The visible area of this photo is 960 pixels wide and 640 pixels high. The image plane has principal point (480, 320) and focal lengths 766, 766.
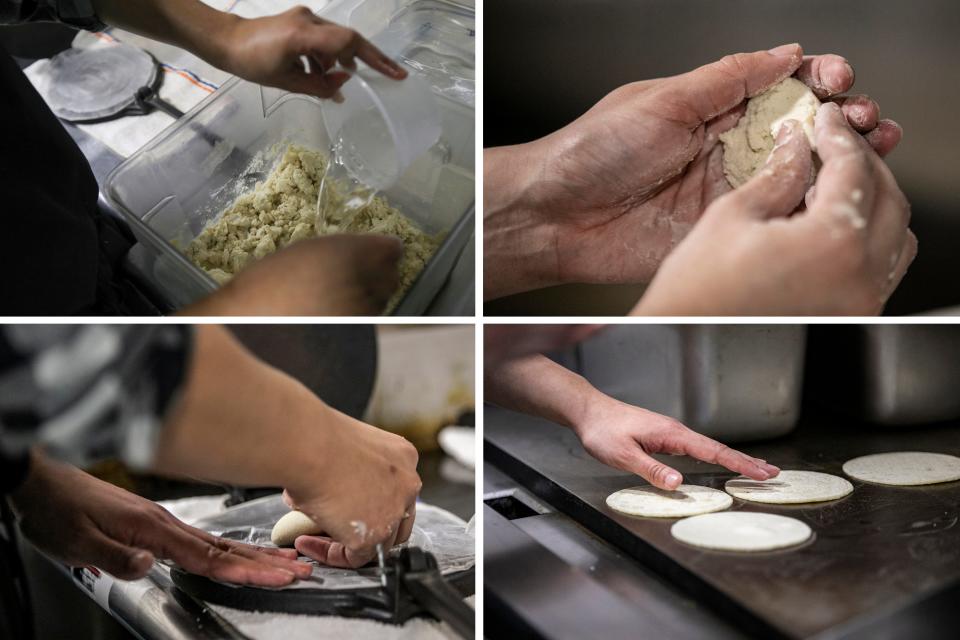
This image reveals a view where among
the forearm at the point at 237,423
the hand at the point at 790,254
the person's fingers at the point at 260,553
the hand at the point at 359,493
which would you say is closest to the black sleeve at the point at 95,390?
the forearm at the point at 237,423

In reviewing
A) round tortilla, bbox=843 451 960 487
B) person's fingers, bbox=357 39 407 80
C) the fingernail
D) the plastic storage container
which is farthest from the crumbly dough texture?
round tortilla, bbox=843 451 960 487

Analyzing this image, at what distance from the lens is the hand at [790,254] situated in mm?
584

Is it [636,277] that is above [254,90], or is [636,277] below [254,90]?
below

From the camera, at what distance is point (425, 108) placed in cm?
71

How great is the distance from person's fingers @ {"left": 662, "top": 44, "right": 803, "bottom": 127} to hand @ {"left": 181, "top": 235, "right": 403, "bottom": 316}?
414mm

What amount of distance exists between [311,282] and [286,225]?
7.6 inches

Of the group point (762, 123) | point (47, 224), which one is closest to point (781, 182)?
point (762, 123)

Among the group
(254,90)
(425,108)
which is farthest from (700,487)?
(254,90)

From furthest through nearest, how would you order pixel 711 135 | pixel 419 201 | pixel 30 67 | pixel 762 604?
1. pixel 30 67
2. pixel 711 135
3. pixel 419 201
4. pixel 762 604

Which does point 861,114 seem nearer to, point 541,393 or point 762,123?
point 762,123

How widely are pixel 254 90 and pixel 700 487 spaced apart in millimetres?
660

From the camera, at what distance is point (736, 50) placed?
1.18 meters

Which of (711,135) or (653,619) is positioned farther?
(711,135)

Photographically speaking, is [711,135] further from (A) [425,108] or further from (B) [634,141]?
(A) [425,108]
